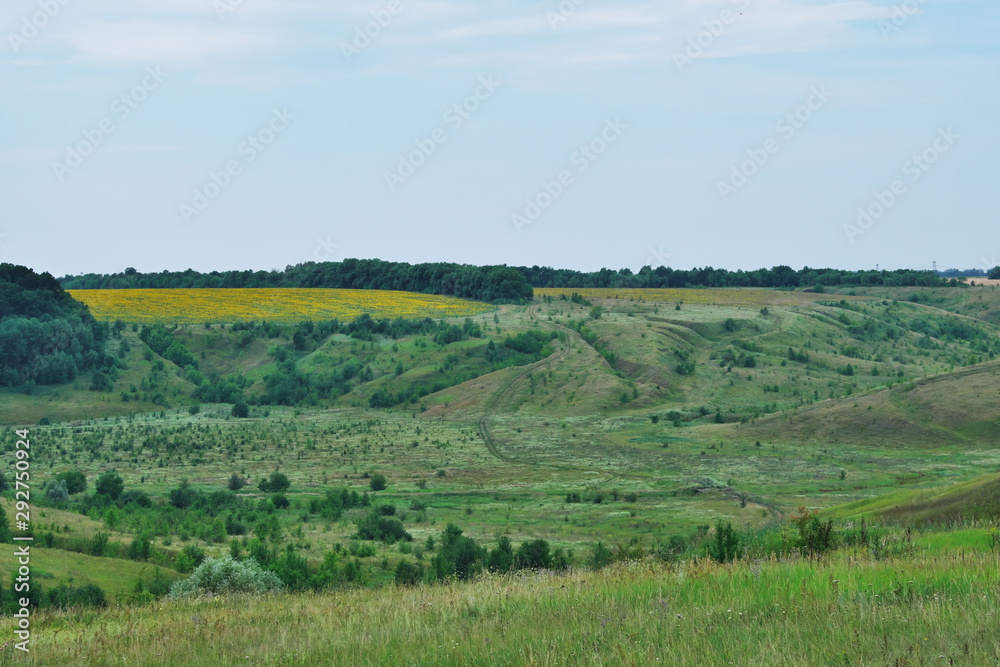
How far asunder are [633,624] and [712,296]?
105 m

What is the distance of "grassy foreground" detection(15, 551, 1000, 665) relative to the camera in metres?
6.85

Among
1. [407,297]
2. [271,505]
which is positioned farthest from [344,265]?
[271,505]

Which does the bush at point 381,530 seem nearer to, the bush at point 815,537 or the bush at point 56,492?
the bush at point 56,492

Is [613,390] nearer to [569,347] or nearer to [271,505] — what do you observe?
[569,347]

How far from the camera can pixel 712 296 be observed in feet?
361

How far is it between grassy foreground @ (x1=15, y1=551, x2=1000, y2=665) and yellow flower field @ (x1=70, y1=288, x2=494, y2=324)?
76018 millimetres

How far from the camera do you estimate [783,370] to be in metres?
72.1

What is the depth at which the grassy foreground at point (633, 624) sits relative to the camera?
6852mm

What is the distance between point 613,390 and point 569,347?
12.7 metres

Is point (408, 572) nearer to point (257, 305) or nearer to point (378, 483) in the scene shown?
point (378, 483)

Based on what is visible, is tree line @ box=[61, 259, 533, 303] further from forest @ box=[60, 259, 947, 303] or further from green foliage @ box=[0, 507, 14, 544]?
green foliage @ box=[0, 507, 14, 544]

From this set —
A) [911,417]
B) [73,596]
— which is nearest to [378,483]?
[73,596]

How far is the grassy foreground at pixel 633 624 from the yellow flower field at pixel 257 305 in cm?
7602

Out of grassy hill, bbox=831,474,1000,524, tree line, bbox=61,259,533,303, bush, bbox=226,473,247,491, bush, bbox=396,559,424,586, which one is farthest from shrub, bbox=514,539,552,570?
tree line, bbox=61,259,533,303
